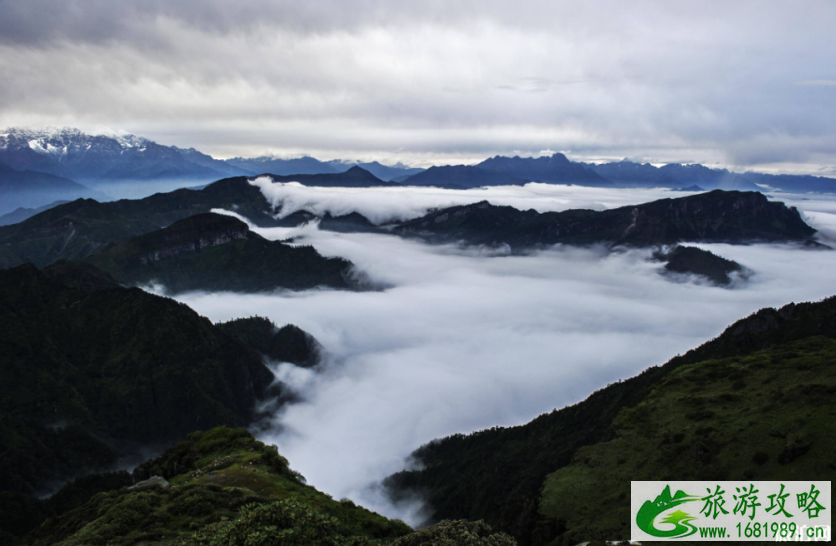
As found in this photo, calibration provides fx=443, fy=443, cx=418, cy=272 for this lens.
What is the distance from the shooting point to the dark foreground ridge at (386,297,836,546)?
248ft

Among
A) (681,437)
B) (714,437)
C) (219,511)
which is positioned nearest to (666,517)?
(714,437)

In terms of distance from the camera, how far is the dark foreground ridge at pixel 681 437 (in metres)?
75.5

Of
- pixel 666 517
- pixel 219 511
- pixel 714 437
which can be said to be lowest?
pixel 219 511

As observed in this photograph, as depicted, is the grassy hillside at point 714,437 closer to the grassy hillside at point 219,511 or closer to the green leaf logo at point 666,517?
the green leaf logo at point 666,517

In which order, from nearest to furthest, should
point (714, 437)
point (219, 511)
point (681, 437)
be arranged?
point (219, 511)
point (714, 437)
point (681, 437)

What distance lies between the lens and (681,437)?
308 feet

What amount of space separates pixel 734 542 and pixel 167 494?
82.2 metres

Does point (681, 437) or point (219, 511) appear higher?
point (681, 437)

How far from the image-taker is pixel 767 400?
91.8m

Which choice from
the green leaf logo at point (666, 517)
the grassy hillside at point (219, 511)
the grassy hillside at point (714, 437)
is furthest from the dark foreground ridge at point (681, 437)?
the grassy hillside at point (219, 511)

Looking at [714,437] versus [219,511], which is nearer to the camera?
[219,511]

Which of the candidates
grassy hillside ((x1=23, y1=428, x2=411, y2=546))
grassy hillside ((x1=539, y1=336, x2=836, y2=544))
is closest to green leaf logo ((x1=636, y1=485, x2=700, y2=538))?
grassy hillside ((x1=539, y1=336, x2=836, y2=544))

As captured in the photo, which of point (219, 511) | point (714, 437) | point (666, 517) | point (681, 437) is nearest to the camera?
point (666, 517)

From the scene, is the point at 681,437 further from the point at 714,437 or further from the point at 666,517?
the point at 666,517
